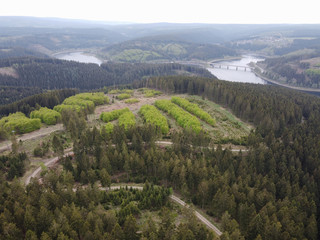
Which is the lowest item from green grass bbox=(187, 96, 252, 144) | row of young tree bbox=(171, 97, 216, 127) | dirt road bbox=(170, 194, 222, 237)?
dirt road bbox=(170, 194, 222, 237)

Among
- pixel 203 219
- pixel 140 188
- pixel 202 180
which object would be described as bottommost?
pixel 203 219

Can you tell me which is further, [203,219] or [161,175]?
[161,175]

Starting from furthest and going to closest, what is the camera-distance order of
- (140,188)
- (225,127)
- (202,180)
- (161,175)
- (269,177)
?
1. (225,127)
2. (269,177)
3. (161,175)
4. (140,188)
5. (202,180)

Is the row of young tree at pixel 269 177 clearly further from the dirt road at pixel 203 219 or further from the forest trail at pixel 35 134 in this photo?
the forest trail at pixel 35 134

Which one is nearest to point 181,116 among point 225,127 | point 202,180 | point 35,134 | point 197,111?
point 197,111

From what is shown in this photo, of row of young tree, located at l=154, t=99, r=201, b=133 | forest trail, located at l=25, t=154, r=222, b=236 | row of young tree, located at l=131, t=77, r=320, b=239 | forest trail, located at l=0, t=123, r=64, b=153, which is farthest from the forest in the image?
row of young tree, located at l=154, t=99, r=201, b=133

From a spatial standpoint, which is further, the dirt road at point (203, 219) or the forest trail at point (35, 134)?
the forest trail at point (35, 134)

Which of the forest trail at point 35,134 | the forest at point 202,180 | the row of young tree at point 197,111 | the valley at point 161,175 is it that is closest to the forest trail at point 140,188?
the valley at point 161,175

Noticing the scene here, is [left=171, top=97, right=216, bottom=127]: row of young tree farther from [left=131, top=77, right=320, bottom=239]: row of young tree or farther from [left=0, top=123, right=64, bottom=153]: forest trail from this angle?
[left=0, top=123, right=64, bottom=153]: forest trail

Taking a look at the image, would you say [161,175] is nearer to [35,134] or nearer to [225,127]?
[225,127]

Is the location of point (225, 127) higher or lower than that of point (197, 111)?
lower

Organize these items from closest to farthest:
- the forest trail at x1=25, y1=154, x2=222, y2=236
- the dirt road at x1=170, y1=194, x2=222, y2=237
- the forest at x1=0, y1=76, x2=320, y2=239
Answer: the forest at x1=0, y1=76, x2=320, y2=239
the dirt road at x1=170, y1=194, x2=222, y2=237
the forest trail at x1=25, y1=154, x2=222, y2=236
